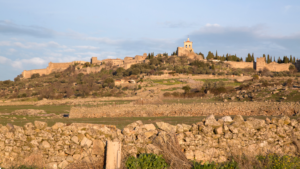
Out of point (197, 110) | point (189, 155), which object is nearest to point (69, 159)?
point (189, 155)

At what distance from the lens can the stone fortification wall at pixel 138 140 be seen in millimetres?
8227

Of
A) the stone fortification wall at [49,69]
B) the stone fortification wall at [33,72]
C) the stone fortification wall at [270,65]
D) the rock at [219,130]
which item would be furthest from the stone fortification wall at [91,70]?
the rock at [219,130]

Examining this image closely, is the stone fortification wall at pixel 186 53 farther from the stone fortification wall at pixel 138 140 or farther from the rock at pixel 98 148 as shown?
the rock at pixel 98 148

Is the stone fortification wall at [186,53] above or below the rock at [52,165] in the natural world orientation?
above

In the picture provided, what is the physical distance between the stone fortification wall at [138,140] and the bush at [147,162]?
468mm

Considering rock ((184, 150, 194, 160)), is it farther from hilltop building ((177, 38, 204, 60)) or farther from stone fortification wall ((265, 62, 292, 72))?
hilltop building ((177, 38, 204, 60))

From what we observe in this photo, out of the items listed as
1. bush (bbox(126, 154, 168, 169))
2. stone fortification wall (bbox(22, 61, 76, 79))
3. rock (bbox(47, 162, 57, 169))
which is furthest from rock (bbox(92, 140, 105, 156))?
stone fortification wall (bbox(22, 61, 76, 79))

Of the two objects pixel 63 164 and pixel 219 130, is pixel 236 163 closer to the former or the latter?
pixel 219 130

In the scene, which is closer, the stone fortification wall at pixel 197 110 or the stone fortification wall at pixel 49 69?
the stone fortification wall at pixel 197 110

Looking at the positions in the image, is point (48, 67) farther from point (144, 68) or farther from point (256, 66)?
point (256, 66)

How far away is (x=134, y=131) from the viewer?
880 centimetres

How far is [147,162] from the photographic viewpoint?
25.1 feet

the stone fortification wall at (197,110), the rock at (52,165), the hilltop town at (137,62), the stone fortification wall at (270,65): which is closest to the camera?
the rock at (52,165)

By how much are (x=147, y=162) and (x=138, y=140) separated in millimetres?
1097
